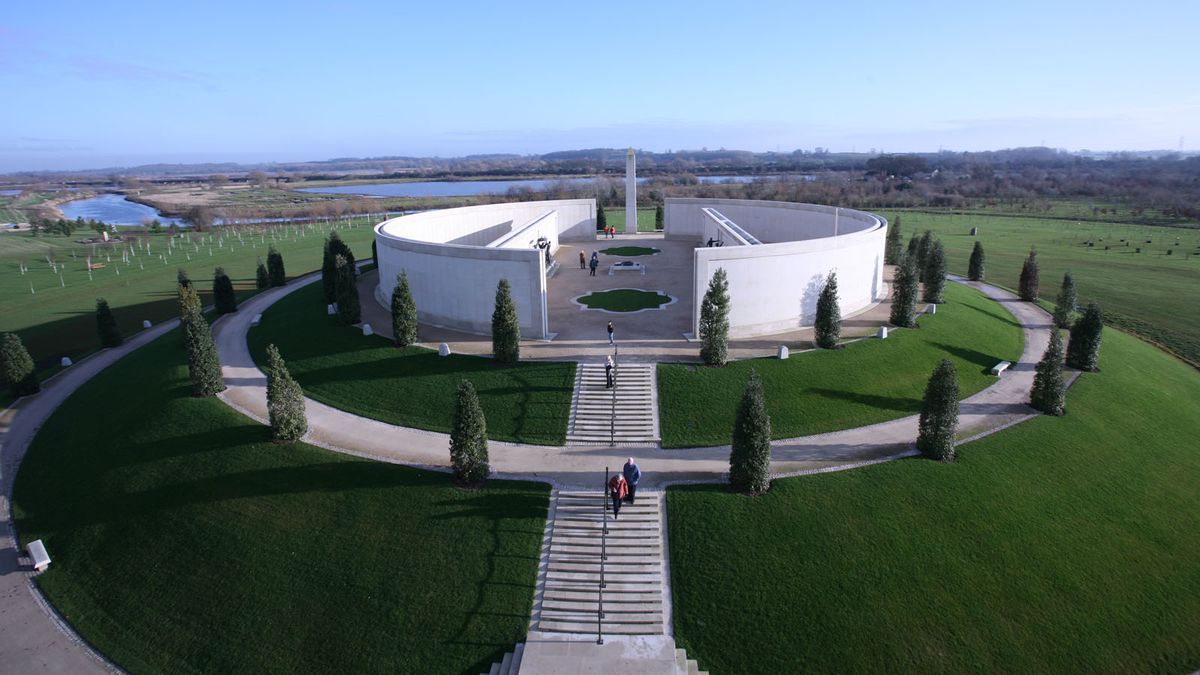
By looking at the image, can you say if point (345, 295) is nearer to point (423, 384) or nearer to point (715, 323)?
point (423, 384)

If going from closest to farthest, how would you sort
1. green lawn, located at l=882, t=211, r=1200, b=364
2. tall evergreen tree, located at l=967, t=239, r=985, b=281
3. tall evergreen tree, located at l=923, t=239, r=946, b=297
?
tall evergreen tree, located at l=923, t=239, r=946, b=297
green lawn, located at l=882, t=211, r=1200, b=364
tall evergreen tree, located at l=967, t=239, r=985, b=281

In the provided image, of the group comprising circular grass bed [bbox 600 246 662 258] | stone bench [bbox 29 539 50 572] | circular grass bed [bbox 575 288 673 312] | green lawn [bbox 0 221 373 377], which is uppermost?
circular grass bed [bbox 600 246 662 258]

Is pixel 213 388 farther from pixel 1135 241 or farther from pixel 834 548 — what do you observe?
pixel 1135 241

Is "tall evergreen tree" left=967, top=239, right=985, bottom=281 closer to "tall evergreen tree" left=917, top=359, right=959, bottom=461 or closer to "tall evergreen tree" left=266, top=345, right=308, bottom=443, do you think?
"tall evergreen tree" left=917, top=359, right=959, bottom=461

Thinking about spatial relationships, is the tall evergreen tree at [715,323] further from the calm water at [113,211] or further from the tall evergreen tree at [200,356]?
the calm water at [113,211]

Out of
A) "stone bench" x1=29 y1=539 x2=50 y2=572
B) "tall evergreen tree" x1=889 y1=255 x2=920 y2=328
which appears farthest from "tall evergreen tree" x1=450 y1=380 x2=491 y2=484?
"tall evergreen tree" x1=889 y1=255 x2=920 y2=328

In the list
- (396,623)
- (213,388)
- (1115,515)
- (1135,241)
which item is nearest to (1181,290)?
(1135,241)

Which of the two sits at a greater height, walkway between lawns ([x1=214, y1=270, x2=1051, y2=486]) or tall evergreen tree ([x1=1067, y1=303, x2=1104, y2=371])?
tall evergreen tree ([x1=1067, y1=303, x2=1104, y2=371])

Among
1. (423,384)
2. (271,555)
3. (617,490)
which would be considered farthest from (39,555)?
(617,490)

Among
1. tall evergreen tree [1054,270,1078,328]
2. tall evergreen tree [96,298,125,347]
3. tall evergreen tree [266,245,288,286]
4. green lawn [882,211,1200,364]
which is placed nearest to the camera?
tall evergreen tree [1054,270,1078,328]
